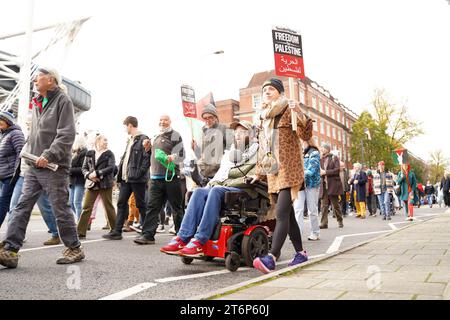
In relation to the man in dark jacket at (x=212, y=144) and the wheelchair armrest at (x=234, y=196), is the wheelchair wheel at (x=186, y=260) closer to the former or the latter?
the wheelchair armrest at (x=234, y=196)

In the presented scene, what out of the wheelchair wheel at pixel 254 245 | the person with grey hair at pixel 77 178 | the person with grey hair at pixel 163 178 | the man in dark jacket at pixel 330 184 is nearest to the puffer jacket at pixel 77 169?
the person with grey hair at pixel 77 178

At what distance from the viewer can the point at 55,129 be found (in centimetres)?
472

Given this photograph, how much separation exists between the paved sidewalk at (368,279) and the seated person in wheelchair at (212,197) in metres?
1.03

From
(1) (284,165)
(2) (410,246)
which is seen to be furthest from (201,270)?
(2) (410,246)

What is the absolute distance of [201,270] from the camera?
4418mm

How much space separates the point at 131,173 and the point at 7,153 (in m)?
2.00

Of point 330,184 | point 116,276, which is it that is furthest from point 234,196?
point 330,184

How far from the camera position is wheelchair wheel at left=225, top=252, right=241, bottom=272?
4233 millimetres

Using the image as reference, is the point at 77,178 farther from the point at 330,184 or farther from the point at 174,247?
the point at 330,184

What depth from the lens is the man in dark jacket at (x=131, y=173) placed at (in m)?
7.23

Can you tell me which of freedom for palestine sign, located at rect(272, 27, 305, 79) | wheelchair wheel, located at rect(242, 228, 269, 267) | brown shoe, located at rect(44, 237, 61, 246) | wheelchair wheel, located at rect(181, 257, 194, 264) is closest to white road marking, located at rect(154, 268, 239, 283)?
wheelchair wheel, located at rect(242, 228, 269, 267)

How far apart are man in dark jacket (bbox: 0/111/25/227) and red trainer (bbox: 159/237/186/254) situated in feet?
9.76

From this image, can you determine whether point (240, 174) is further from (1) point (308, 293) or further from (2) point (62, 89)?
(2) point (62, 89)
